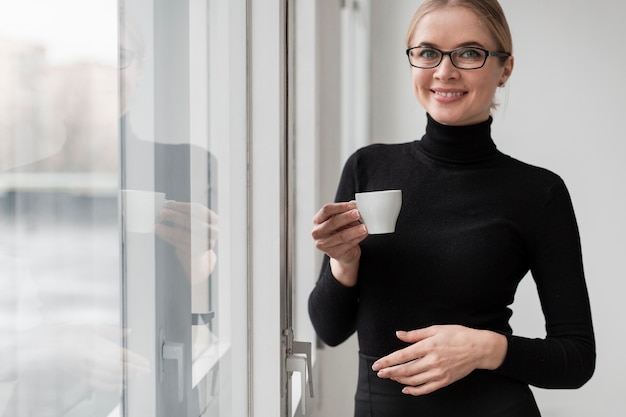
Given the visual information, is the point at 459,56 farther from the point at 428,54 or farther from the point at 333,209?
the point at 333,209

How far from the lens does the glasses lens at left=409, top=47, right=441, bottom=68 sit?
1.04 metres

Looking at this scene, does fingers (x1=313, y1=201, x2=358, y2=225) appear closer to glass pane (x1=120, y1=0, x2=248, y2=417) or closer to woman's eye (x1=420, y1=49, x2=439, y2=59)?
glass pane (x1=120, y1=0, x2=248, y2=417)

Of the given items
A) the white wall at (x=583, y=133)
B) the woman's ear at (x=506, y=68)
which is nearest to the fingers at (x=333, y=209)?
the woman's ear at (x=506, y=68)

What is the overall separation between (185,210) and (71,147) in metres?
0.32

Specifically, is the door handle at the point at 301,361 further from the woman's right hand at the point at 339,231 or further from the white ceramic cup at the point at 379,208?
the white ceramic cup at the point at 379,208

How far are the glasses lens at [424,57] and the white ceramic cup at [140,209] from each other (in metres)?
0.52

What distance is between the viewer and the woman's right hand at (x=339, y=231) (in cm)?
93

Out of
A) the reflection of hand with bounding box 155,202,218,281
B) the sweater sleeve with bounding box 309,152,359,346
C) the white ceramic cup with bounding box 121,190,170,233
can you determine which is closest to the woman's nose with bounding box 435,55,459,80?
the sweater sleeve with bounding box 309,152,359,346

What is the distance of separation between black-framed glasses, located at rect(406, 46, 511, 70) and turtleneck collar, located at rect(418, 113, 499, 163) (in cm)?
9

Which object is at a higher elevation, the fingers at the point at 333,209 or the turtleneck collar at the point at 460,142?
the turtleneck collar at the point at 460,142

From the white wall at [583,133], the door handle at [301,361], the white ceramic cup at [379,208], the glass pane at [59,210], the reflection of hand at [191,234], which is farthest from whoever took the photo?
the white wall at [583,133]

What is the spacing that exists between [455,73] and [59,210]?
719 millimetres

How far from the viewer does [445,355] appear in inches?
37.5

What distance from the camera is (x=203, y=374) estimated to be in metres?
0.88
